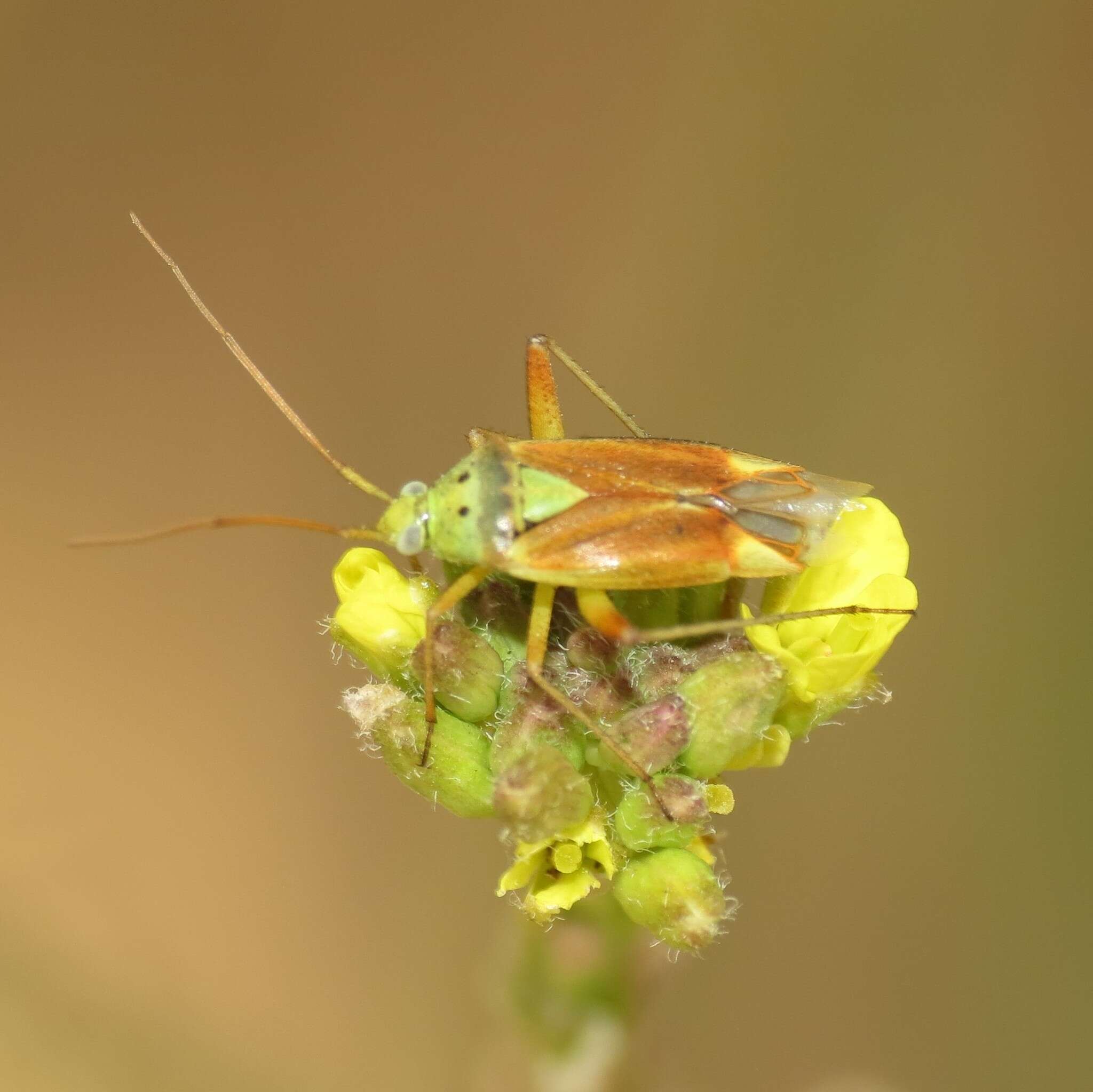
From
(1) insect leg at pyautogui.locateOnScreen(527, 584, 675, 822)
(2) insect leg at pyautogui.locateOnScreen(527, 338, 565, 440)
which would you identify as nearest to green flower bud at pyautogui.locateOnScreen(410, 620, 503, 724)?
(1) insect leg at pyautogui.locateOnScreen(527, 584, 675, 822)

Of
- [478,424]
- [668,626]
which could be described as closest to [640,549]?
[668,626]

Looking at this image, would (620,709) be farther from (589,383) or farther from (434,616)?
(589,383)

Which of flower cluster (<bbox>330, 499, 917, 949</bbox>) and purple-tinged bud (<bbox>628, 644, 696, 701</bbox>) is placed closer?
flower cluster (<bbox>330, 499, 917, 949</bbox>)

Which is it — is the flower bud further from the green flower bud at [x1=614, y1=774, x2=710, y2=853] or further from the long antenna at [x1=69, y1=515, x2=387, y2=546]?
the long antenna at [x1=69, y1=515, x2=387, y2=546]

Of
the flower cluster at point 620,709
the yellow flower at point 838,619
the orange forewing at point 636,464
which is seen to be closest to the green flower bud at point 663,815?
the flower cluster at point 620,709

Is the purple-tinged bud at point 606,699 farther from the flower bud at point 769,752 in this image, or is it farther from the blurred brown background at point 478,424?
the blurred brown background at point 478,424

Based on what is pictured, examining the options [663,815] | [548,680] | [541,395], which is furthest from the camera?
[541,395]

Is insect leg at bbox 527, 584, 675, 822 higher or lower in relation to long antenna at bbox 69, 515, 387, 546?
lower

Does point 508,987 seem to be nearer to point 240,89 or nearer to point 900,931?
point 900,931
